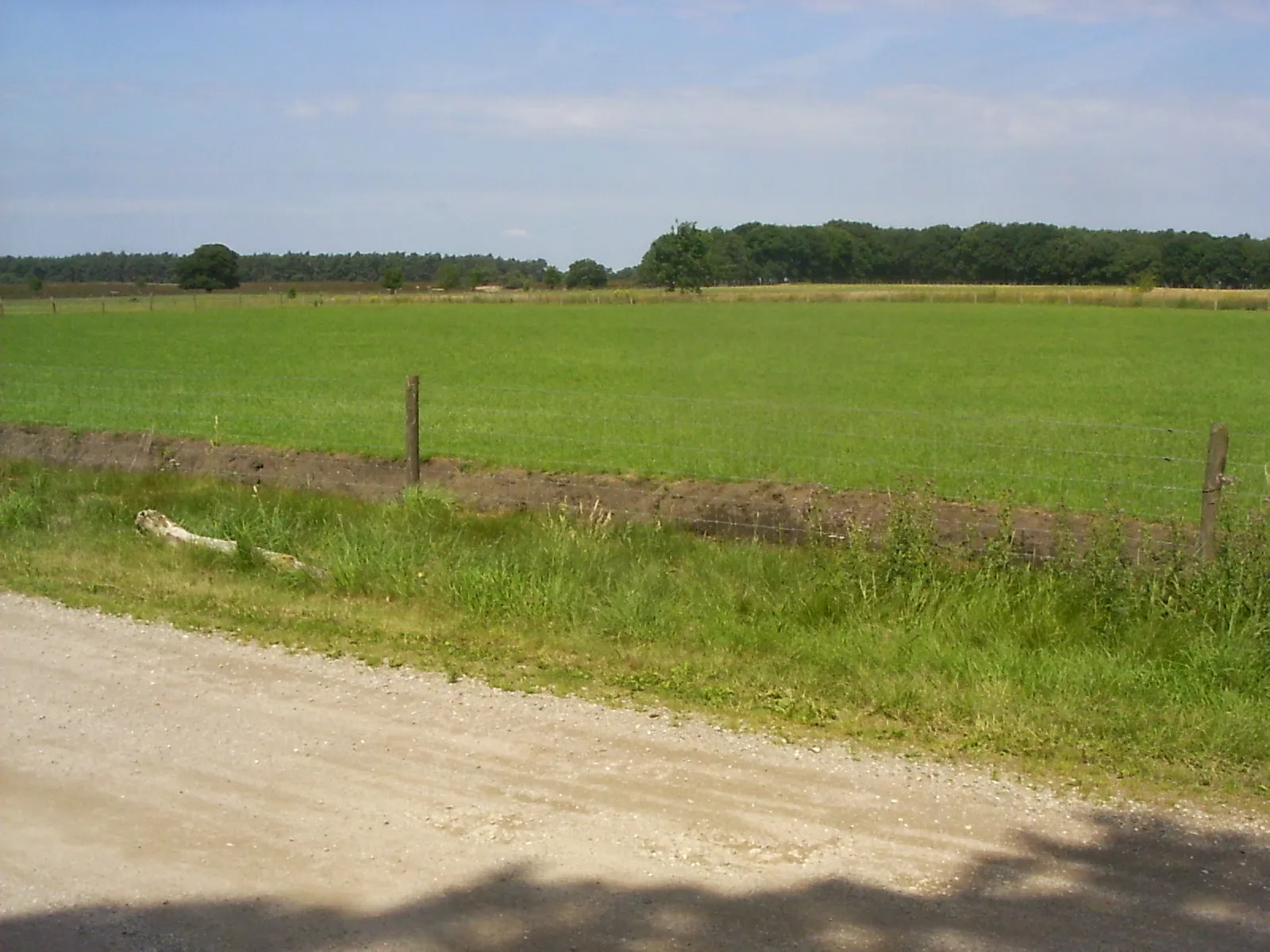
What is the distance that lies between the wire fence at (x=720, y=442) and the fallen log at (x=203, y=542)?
10.3 feet

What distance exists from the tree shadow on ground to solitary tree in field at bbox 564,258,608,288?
110394 millimetres

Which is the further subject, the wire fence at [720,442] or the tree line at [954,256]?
the tree line at [954,256]

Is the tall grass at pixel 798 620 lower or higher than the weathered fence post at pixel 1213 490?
lower

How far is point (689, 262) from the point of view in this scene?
11662 centimetres

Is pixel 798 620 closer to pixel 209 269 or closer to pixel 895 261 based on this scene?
pixel 209 269

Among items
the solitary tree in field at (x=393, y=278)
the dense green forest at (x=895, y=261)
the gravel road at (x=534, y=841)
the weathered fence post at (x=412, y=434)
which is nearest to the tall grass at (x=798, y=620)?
the gravel road at (x=534, y=841)

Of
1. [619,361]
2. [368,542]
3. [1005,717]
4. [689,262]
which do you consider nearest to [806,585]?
[1005,717]

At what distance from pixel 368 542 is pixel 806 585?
12.2 ft

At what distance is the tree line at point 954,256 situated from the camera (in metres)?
100

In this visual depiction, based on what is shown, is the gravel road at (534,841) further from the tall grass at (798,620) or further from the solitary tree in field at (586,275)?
the solitary tree in field at (586,275)

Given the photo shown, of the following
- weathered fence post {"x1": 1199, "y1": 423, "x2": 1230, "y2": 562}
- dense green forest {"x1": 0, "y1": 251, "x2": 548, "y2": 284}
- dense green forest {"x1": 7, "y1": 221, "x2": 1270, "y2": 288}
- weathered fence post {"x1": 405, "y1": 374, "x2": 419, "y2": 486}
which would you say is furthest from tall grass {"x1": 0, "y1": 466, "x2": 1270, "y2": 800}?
dense green forest {"x1": 7, "y1": 221, "x2": 1270, "y2": 288}

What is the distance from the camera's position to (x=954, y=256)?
122750 millimetres

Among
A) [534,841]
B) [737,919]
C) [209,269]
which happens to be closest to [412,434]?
[534,841]

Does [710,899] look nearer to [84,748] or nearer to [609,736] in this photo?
[609,736]
